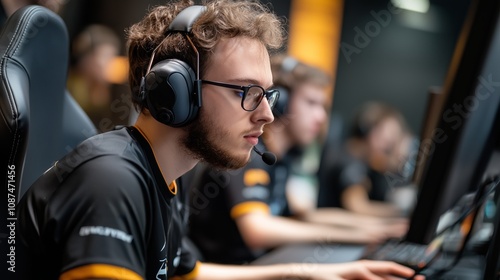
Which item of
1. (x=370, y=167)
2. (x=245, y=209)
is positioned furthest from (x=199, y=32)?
(x=370, y=167)

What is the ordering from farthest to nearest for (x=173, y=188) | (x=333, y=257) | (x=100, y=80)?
1. (x=100, y=80)
2. (x=333, y=257)
3. (x=173, y=188)

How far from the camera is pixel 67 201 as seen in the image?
78cm

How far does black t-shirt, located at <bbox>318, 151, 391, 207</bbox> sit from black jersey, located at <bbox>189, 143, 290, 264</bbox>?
105cm

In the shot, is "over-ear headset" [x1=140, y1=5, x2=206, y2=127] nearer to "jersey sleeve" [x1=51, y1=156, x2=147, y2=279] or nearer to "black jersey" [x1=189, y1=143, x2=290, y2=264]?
"jersey sleeve" [x1=51, y1=156, x2=147, y2=279]

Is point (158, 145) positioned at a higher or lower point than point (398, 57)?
higher

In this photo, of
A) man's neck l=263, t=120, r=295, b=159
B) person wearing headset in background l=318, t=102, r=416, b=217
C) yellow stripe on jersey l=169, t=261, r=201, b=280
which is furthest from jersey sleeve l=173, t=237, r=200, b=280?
person wearing headset in background l=318, t=102, r=416, b=217

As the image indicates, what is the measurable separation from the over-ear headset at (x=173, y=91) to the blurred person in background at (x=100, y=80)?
318 millimetres

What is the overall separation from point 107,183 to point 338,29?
4.05 m

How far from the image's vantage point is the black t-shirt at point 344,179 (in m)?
2.92

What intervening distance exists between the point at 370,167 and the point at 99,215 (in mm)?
2609

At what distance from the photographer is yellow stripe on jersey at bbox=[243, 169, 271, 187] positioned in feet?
5.94

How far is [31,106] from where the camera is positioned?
3.09 feet

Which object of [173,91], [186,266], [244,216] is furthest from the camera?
[244,216]

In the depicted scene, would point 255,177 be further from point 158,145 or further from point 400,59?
point 400,59
